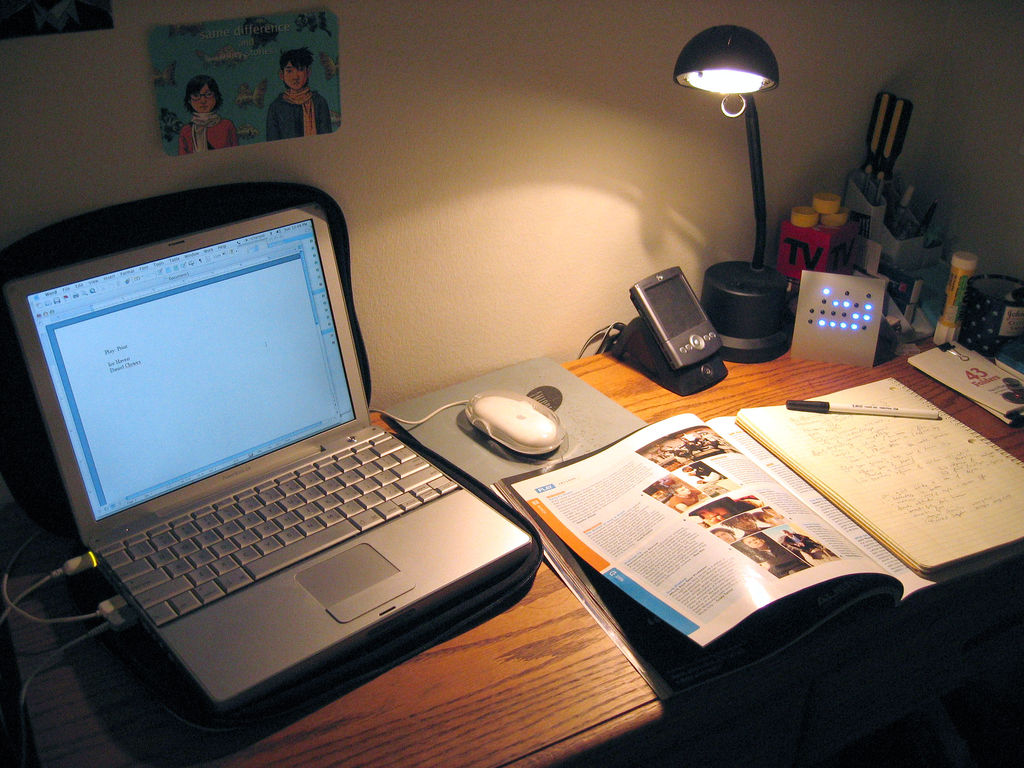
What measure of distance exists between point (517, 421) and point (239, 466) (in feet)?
1.09

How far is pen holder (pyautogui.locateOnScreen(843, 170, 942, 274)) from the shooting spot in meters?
1.33

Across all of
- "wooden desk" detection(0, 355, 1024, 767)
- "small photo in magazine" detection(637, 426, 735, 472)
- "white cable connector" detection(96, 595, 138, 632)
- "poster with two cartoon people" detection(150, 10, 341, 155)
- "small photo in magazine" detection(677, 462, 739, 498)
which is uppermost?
"poster with two cartoon people" detection(150, 10, 341, 155)

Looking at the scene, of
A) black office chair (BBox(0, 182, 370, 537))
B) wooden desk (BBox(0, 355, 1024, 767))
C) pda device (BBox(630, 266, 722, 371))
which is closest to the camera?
wooden desk (BBox(0, 355, 1024, 767))

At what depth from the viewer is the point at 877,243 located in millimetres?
1334

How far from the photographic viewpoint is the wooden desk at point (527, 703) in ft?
2.29

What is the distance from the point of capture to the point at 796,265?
135 cm

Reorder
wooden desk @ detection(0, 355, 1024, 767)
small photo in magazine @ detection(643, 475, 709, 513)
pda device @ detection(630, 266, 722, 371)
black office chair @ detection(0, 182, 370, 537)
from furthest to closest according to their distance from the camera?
1. pda device @ detection(630, 266, 722, 371)
2. small photo in magazine @ detection(643, 475, 709, 513)
3. black office chair @ detection(0, 182, 370, 537)
4. wooden desk @ detection(0, 355, 1024, 767)

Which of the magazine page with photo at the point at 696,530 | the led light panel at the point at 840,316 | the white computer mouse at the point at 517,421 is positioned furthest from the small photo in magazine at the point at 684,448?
the led light panel at the point at 840,316

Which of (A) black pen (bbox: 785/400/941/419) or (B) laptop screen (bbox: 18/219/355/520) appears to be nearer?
(B) laptop screen (bbox: 18/219/355/520)

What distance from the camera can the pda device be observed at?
46.1 inches

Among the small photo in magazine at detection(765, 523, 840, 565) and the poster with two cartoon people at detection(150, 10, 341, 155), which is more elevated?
the poster with two cartoon people at detection(150, 10, 341, 155)

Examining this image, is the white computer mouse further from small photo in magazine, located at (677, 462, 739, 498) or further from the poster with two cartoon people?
the poster with two cartoon people

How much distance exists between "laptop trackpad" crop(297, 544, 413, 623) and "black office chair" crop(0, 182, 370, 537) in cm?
29

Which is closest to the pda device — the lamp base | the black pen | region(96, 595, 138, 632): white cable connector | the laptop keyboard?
the lamp base
